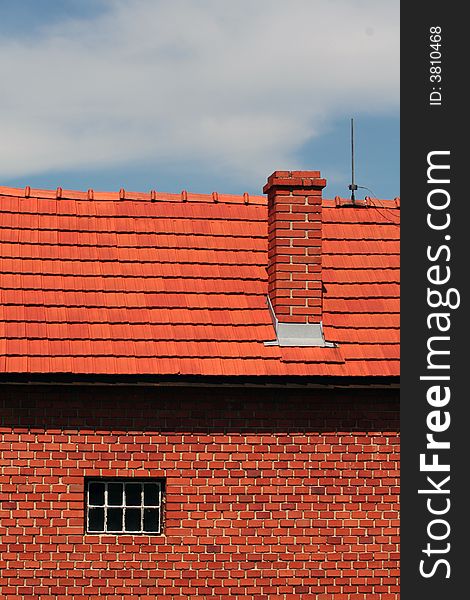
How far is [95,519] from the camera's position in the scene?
13.8 meters

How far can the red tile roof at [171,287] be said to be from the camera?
14.0 m

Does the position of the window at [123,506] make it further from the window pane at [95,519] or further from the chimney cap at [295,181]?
the chimney cap at [295,181]

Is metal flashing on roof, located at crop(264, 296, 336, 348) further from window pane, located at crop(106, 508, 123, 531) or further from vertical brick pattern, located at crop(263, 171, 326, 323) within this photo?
window pane, located at crop(106, 508, 123, 531)

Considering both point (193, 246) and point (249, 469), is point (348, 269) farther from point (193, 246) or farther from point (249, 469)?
point (249, 469)

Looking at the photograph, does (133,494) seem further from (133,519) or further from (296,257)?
(296,257)

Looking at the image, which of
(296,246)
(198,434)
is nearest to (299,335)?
(296,246)

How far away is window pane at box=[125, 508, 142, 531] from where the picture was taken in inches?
543

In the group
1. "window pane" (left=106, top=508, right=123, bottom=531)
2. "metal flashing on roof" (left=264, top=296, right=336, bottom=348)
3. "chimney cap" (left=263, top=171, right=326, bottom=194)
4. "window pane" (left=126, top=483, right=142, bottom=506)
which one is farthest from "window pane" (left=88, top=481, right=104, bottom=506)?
"chimney cap" (left=263, top=171, right=326, bottom=194)

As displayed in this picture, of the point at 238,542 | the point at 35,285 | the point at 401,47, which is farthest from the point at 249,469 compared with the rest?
the point at 401,47

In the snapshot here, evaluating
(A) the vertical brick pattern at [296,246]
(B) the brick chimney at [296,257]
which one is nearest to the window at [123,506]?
(B) the brick chimney at [296,257]

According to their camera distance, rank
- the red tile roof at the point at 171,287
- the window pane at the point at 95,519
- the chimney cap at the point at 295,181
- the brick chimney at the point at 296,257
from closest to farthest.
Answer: the window pane at the point at 95,519 → the red tile roof at the point at 171,287 → the brick chimney at the point at 296,257 → the chimney cap at the point at 295,181

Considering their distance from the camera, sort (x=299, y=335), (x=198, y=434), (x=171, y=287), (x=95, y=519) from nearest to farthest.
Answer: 1. (x=95, y=519)
2. (x=198, y=434)
3. (x=299, y=335)
4. (x=171, y=287)

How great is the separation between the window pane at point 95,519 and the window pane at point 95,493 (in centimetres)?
8

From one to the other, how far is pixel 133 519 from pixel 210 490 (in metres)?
0.93
